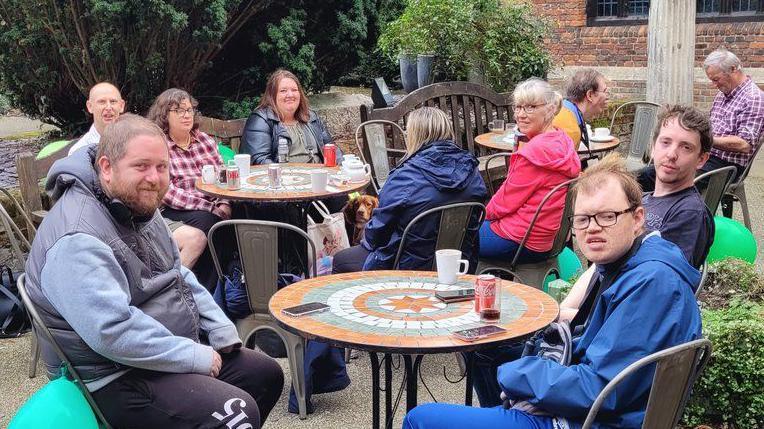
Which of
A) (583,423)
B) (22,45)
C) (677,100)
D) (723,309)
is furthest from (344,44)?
(583,423)

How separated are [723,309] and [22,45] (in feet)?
17.0

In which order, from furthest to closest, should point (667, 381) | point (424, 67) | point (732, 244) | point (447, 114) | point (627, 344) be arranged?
point (424, 67) < point (447, 114) < point (732, 244) < point (627, 344) < point (667, 381)

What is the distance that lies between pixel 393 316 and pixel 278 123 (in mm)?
3370

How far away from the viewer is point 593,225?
2742mm

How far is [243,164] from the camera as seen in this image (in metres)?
5.64

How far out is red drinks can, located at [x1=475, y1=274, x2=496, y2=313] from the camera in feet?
10.2

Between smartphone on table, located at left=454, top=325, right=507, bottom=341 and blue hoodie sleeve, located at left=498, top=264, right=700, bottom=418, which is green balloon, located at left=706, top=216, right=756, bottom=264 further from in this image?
blue hoodie sleeve, located at left=498, top=264, right=700, bottom=418

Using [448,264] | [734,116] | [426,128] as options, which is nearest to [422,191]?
[426,128]

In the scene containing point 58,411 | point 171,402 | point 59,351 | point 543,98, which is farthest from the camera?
point 543,98

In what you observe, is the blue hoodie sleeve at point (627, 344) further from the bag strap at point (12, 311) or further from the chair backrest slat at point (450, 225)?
the bag strap at point (12, 311)

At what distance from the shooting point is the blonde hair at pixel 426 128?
4.52m

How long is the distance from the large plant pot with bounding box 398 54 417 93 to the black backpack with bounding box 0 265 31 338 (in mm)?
5162

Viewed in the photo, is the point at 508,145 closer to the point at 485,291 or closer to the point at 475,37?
the point at 475,37

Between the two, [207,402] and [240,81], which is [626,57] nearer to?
[240,81]
